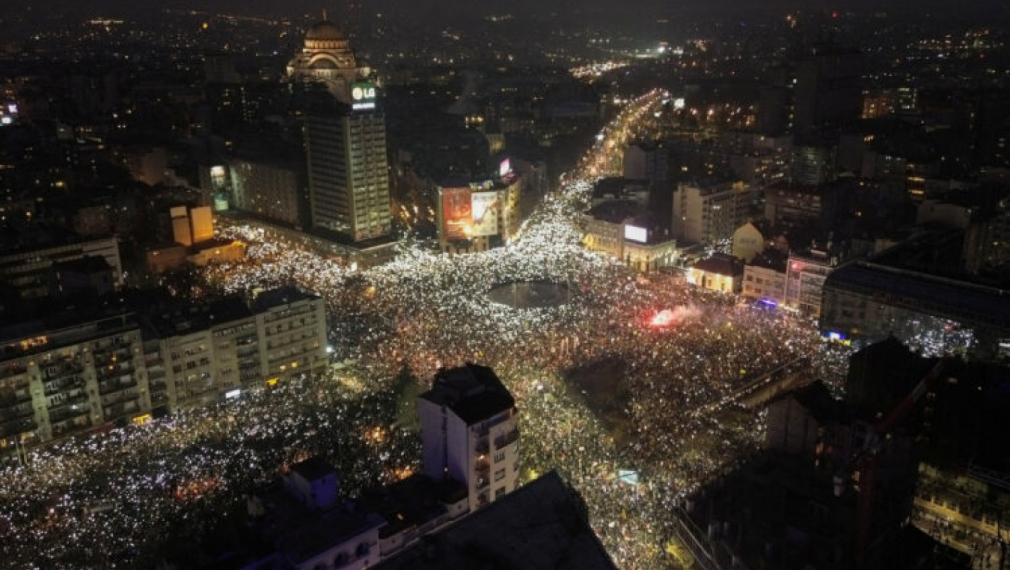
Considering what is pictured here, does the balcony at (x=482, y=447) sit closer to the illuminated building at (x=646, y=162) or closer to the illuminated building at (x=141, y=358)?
the illuminated building at (x=141, y=358)

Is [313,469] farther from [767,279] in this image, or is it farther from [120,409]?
[767,279]

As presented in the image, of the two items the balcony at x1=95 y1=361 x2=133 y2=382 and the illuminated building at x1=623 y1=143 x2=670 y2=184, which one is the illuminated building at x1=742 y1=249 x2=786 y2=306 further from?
the balcony at x1=95 y1=361 x2=133 y2=382

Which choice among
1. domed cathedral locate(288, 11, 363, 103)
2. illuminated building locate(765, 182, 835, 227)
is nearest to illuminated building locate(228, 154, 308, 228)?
domed cathedral locate(288, 11, 363, 103)

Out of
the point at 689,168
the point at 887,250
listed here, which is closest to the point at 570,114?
the point at 689,168

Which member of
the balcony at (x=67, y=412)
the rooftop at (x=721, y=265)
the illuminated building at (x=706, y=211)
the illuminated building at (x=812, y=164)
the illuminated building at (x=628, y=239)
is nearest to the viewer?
the balcony at (x=67, y=412)

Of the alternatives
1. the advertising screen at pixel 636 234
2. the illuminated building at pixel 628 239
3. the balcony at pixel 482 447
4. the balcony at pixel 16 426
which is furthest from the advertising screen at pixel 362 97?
the balcony at pixel 482 447

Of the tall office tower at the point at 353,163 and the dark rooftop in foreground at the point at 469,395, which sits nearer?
the dark rooftop in foreground at the point at 469,395
